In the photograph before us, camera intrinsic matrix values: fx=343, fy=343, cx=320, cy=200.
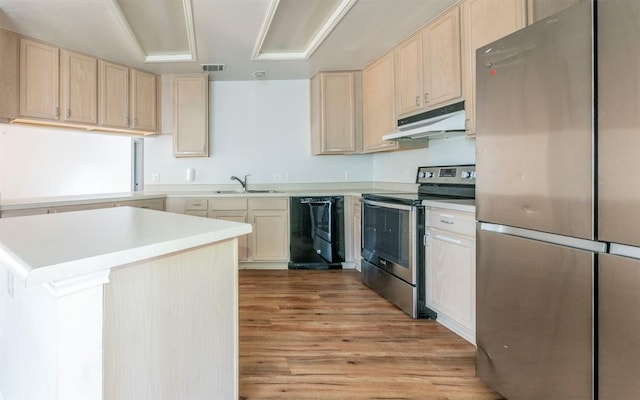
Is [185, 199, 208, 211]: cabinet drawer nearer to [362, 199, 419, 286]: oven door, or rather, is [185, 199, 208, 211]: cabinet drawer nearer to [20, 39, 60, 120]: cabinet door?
[20, 39, 60, 120]: cabinet door

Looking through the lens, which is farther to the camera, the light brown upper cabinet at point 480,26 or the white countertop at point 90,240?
the light brown upper cabinet at point 480,26

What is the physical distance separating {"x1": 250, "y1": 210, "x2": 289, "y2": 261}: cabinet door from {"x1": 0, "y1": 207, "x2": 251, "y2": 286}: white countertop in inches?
95.3

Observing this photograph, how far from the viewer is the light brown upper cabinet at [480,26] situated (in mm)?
2053

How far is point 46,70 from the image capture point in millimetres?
3266

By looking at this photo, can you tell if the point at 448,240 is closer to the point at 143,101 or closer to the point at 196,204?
the point at 196,204

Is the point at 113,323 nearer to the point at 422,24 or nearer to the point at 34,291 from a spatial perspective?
the point at 34,291

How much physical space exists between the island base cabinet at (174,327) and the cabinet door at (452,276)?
147cm

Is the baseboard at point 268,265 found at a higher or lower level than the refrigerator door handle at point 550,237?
lower

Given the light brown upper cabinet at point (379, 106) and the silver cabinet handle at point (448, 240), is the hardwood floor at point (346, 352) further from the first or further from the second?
the light brown upper cabinet at point (379, 106)

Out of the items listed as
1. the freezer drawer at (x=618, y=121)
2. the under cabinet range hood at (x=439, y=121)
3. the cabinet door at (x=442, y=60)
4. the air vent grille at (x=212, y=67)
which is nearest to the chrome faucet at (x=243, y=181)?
the air vent grille at (x=212, y=67)

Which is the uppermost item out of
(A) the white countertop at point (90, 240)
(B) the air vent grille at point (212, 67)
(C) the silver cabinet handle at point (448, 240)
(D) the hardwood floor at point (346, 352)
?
(B) the air vent grille at point (212, 67)

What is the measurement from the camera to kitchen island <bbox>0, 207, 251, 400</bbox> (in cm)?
82

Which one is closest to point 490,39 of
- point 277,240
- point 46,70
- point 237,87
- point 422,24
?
point 422,24

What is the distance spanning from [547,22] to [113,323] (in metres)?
1.82
